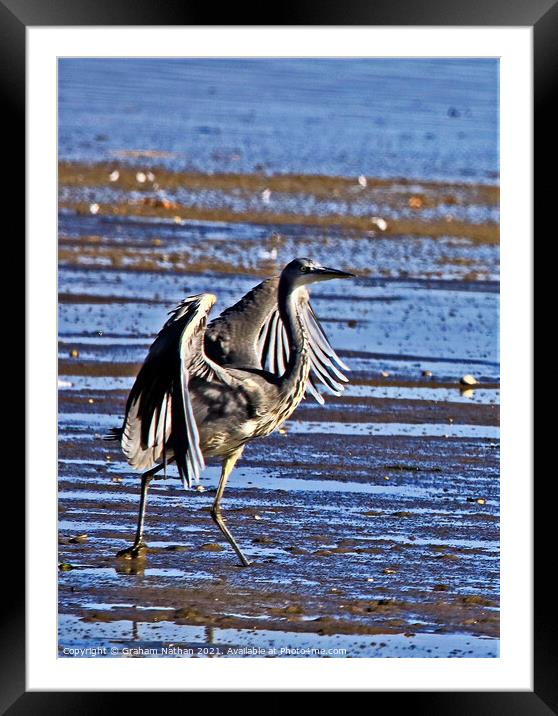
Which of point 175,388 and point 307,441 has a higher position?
point 175,388

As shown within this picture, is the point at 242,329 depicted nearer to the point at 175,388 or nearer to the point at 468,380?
the point at 175,388

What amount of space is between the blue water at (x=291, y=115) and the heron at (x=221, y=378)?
26.7ft

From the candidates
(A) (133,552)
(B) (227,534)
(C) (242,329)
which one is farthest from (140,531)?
(C) (242,329)

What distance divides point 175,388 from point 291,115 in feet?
35.1

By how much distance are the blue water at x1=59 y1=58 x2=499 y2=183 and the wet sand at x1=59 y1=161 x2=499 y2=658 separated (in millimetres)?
627

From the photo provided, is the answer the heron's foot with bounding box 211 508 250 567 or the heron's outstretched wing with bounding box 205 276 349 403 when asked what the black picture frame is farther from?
the heron's outstretched wing with bounding box 205 276 349 403

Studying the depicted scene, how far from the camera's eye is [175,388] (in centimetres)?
673

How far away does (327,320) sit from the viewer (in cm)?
1145

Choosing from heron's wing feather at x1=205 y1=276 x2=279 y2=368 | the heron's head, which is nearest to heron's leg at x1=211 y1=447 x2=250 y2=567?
heron's wing feather at x1=205 y1=276 x2=279 y2=368

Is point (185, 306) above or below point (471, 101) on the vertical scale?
below

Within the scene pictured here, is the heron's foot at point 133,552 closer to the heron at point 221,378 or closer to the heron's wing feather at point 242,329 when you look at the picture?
the heron at point 221,378
